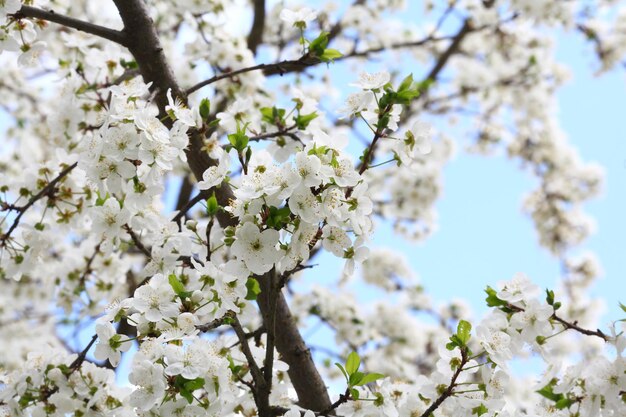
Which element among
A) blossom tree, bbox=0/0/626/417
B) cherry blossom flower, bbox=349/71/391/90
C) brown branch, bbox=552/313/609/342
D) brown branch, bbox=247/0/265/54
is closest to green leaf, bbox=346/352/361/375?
blossom tree, bbox=0/0/626/417

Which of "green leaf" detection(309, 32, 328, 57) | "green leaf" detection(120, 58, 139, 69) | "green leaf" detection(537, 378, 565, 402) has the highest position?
"green leaf" detection(120, 58, 139, 69)

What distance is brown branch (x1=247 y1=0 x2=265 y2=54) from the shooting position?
5.31m

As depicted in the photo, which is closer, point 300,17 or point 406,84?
point 406,84

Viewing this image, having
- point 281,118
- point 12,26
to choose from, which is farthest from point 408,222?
point 12,26

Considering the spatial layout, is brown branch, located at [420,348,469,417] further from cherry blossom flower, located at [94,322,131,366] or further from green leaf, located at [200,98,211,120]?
green leaf, located at [200,98,211,120]

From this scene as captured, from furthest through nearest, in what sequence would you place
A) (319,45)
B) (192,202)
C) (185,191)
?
(185,191) < (319,45) < (192,202)

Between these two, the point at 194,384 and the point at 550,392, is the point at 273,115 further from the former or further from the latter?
the point at 550,392

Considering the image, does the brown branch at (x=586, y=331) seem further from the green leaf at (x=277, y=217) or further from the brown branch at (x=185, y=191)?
the brown branch at (x=185, y=191)

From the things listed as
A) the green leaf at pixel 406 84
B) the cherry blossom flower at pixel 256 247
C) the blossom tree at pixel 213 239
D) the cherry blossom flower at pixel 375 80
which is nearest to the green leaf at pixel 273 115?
the blossom tree at pixel 213 239

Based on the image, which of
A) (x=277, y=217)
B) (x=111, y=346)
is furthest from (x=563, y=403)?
(x=111, y=346)

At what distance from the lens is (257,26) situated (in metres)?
5.43

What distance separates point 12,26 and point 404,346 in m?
5.10

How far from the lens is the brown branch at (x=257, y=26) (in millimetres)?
5312

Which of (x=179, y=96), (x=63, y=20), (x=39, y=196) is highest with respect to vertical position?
(x=63, y=20)
